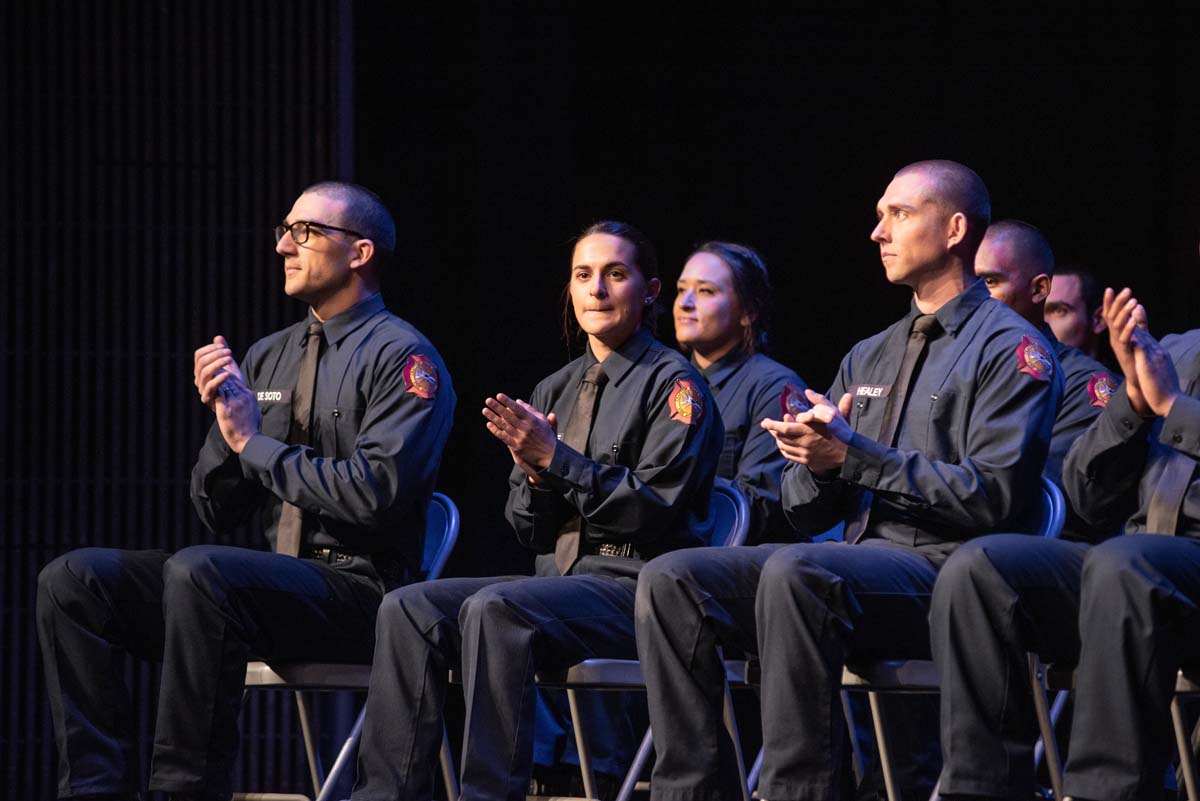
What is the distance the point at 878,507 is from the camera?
3479 millimetres

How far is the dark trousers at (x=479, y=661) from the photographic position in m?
3.30

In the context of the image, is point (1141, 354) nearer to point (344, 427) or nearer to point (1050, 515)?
point (1050, 515)

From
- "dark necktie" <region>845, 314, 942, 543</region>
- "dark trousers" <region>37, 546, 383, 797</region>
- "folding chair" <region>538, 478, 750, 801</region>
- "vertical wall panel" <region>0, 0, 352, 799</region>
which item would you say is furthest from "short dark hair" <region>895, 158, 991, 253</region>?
"vertical wall panel" <region>0, 0, 352, 799</region>

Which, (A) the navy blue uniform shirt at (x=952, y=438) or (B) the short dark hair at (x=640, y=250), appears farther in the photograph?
(B) the short dark hair at (x=640, y=250)

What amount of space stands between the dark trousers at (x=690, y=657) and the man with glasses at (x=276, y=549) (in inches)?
32.4

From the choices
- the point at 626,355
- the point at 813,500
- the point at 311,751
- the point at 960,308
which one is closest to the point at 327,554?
the point at 311,751

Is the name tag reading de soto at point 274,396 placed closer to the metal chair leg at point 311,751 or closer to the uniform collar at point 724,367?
the metal chair leg at point 311,751

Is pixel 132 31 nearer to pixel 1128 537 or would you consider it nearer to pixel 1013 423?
pixel 1013 423

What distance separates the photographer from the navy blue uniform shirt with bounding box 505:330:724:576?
360cm

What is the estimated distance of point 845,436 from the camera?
3.23 meters

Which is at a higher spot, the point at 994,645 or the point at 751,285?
the point at 751,285

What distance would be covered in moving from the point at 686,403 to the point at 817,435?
1.95 feet

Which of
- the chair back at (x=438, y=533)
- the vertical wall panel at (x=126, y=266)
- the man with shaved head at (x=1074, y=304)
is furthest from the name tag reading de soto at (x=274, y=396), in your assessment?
the man with shaved head at (x=1074, y=304)

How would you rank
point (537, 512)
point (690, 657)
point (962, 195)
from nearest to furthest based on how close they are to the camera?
point (690, 657)
point (962, 195)
point (537, 512)
